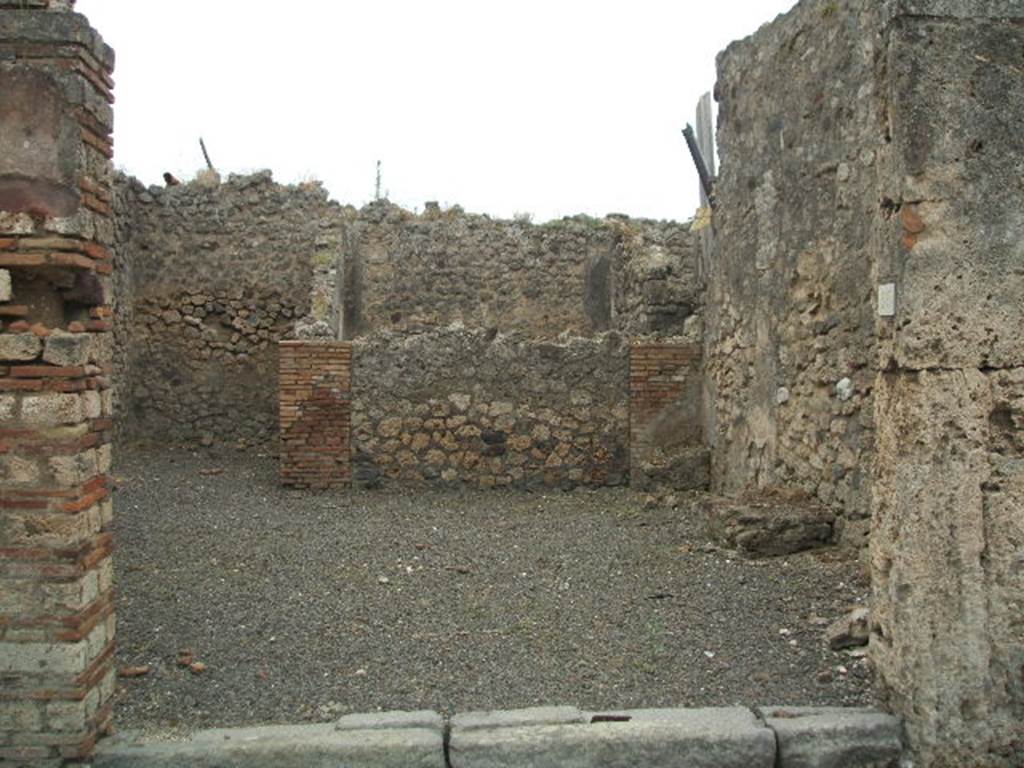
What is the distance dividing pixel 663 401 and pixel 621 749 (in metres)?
6.39

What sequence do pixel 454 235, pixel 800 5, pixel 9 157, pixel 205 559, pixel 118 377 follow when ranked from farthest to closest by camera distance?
pixel 454 235
pixel 118 377
pixel 800 5
pixel 205 559
pixel 9 157

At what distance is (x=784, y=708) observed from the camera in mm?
3934

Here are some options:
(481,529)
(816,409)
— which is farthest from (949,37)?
(481,529)

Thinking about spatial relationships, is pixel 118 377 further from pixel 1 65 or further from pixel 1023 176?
pixel 1023 176

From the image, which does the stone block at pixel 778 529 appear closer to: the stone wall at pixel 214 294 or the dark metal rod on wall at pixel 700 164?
the dark metal rod on wall at pixel 700 164

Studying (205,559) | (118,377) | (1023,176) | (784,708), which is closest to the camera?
(1023,176)

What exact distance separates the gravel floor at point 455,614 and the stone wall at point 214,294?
14.2 ft

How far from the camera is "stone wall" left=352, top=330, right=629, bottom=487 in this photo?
962 cm

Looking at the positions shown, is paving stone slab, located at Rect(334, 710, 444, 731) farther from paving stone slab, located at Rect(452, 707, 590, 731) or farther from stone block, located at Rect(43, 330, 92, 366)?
stone block, located at Rect(43, 330, 92, 366)

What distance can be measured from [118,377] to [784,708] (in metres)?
10.3

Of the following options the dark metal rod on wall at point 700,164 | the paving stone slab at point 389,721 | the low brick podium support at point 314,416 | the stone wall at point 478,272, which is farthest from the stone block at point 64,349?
the stone wall at point 478,272

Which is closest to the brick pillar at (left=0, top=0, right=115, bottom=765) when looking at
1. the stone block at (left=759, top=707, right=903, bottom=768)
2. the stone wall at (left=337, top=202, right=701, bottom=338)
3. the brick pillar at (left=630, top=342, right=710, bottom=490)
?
the stone block at (left=759, top=707, right=903, bottom=768)

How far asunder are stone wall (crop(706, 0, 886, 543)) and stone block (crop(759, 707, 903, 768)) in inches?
102

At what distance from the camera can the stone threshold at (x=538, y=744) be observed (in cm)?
362
